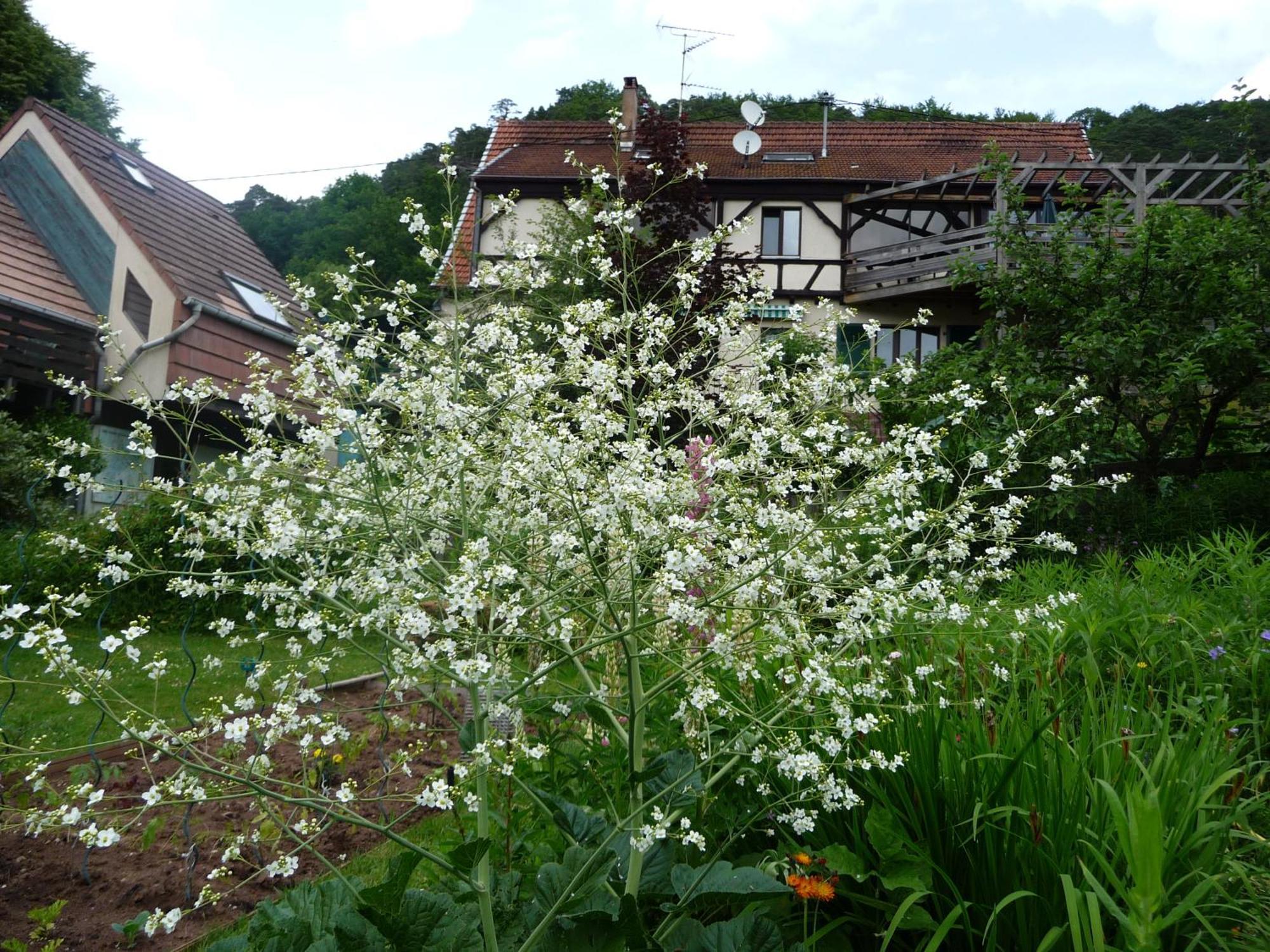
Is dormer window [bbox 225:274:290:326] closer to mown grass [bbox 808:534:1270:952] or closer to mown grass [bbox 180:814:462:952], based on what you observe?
mown grass [bbox 180:814:462:952]

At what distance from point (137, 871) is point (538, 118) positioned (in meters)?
28.7

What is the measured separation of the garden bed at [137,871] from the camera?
308cm

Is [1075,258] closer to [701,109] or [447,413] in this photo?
[447,413]

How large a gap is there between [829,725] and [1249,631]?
287 cm

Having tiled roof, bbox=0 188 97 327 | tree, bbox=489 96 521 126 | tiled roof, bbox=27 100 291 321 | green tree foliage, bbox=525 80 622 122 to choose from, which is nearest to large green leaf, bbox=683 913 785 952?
tiled roof, bbox=27 100 291 321

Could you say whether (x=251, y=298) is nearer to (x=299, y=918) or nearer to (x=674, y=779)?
(x=299, y=918)

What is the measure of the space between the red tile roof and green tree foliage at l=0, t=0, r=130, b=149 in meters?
12.1

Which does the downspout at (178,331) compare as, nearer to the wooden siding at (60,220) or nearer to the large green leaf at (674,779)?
the wooden siding at (60,220)

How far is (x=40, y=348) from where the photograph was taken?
1300 cm

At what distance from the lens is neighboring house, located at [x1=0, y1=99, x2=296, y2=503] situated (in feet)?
45.1

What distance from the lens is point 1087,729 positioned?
268 centimetres

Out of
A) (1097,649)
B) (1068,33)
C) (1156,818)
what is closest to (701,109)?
(1068,33)

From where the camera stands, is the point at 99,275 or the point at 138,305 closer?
the point at 138,305

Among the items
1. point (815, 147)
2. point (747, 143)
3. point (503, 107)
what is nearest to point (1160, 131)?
point (815, 147)
